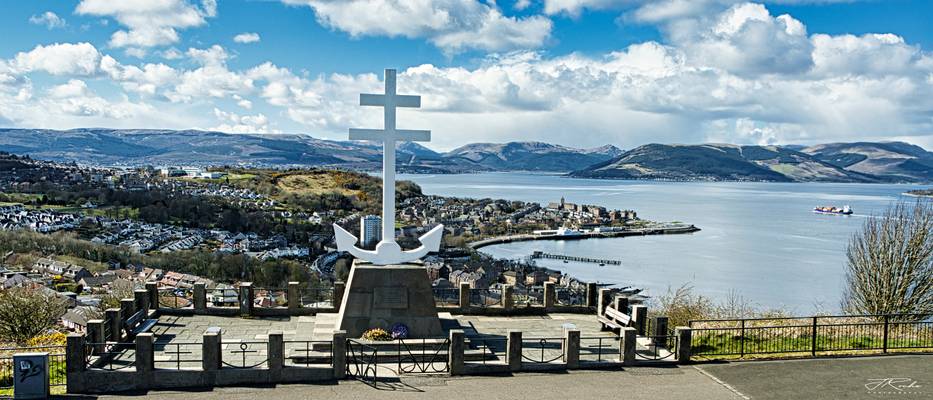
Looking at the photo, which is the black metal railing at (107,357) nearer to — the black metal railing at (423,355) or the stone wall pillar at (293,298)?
the stone wall pillar at (293,298)

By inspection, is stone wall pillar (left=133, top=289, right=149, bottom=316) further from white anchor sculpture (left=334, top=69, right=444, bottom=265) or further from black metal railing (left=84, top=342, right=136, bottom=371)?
white anchor sculpture (left=334, top=69, right=444, bottom=265)

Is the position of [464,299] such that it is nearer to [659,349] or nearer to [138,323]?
[659,349]

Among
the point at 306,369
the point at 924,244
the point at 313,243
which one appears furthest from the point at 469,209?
the point at 306,369

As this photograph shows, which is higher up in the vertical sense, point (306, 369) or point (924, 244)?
point (924, 244)

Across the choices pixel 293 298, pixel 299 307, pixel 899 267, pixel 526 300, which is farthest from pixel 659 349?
pixel 899 267

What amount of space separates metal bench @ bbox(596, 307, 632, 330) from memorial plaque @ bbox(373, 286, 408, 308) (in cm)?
526

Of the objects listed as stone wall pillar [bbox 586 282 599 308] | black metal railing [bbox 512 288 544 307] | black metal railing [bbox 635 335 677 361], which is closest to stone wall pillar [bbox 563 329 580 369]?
black metal railing [bbox 635 335 677 361]

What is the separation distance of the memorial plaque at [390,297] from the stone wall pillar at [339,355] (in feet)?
7.29

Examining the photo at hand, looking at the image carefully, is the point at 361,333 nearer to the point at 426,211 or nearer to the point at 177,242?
the point at 177,242

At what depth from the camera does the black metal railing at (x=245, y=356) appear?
13.4 m

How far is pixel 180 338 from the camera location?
52.4ft

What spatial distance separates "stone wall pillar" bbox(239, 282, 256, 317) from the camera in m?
18.2

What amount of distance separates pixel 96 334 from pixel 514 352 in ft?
27.1

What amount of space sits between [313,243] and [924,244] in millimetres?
65795
